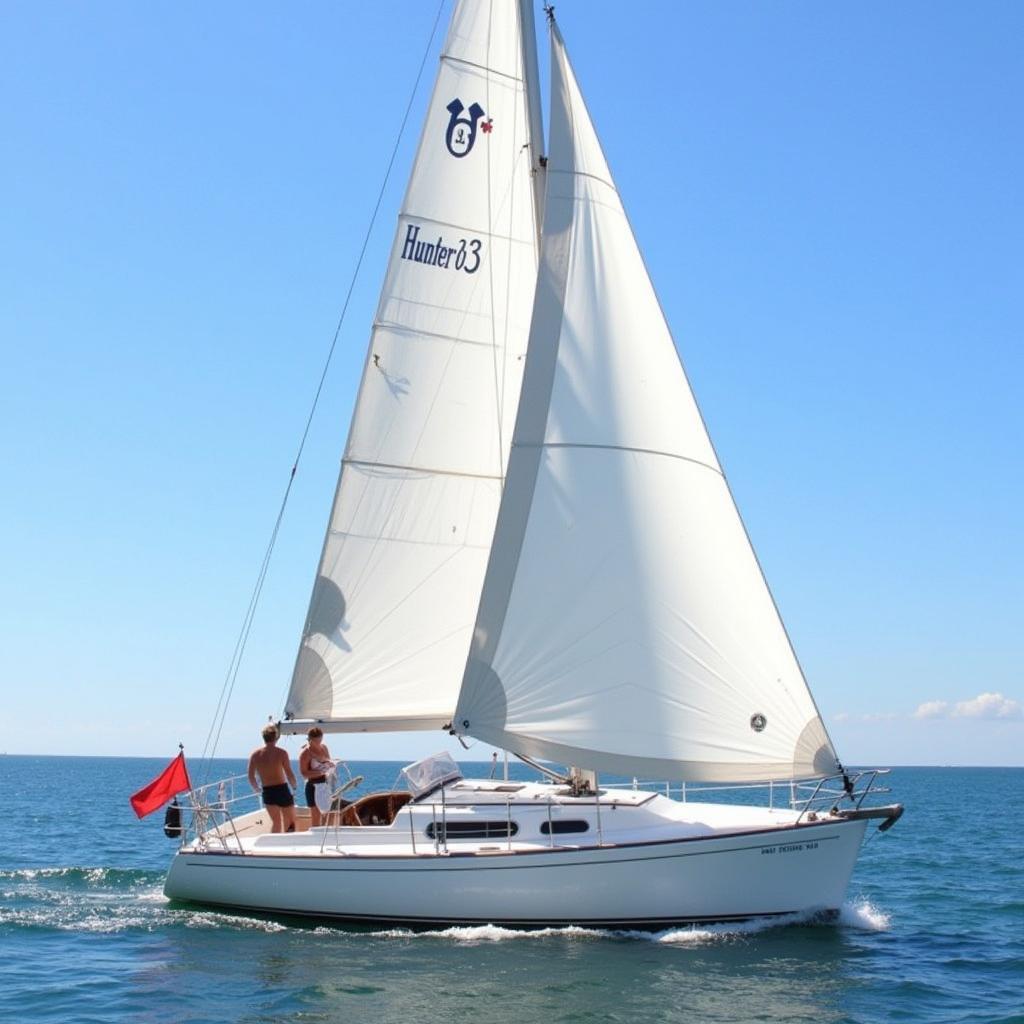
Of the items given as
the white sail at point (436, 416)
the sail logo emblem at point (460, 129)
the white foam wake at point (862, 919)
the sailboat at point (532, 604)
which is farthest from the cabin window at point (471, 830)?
the sail logo emblem at point (460, 129)

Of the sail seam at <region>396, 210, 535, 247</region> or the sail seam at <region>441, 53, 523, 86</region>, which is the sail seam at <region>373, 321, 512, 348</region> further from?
the sail seam at <region>441, 53, 523, 86</region>

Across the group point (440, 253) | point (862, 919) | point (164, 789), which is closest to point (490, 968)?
point (862, 919)

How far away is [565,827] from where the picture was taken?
13562 mm

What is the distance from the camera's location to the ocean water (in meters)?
10.6

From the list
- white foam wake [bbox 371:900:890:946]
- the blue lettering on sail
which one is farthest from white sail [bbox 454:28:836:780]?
the blue lettering on sail

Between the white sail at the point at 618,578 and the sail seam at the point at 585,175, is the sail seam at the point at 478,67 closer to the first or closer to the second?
the sail seam at the point at 585,175

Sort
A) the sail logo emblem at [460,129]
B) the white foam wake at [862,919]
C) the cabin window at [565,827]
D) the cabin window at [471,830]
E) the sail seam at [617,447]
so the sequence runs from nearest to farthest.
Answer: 1. the cabin window at [565,827]
2. the cabin window at [471,830]
3. the white foam wake at [862,919]
4. the sail seam at [617,447]
5. the sail logo emblem at [460,129]

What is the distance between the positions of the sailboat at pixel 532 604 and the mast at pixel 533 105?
0.04m

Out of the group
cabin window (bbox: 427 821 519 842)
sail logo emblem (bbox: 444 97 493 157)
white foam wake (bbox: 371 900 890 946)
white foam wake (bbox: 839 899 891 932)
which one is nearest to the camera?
white foam wake (bbox: 371 900 890 946)

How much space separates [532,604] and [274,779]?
4.15 m

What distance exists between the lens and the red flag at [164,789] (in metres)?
15.1

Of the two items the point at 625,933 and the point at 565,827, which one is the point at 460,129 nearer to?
the point at 565,827

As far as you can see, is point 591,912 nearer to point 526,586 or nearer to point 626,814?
point 626,814

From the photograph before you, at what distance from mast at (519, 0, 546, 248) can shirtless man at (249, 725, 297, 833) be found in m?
7.24
